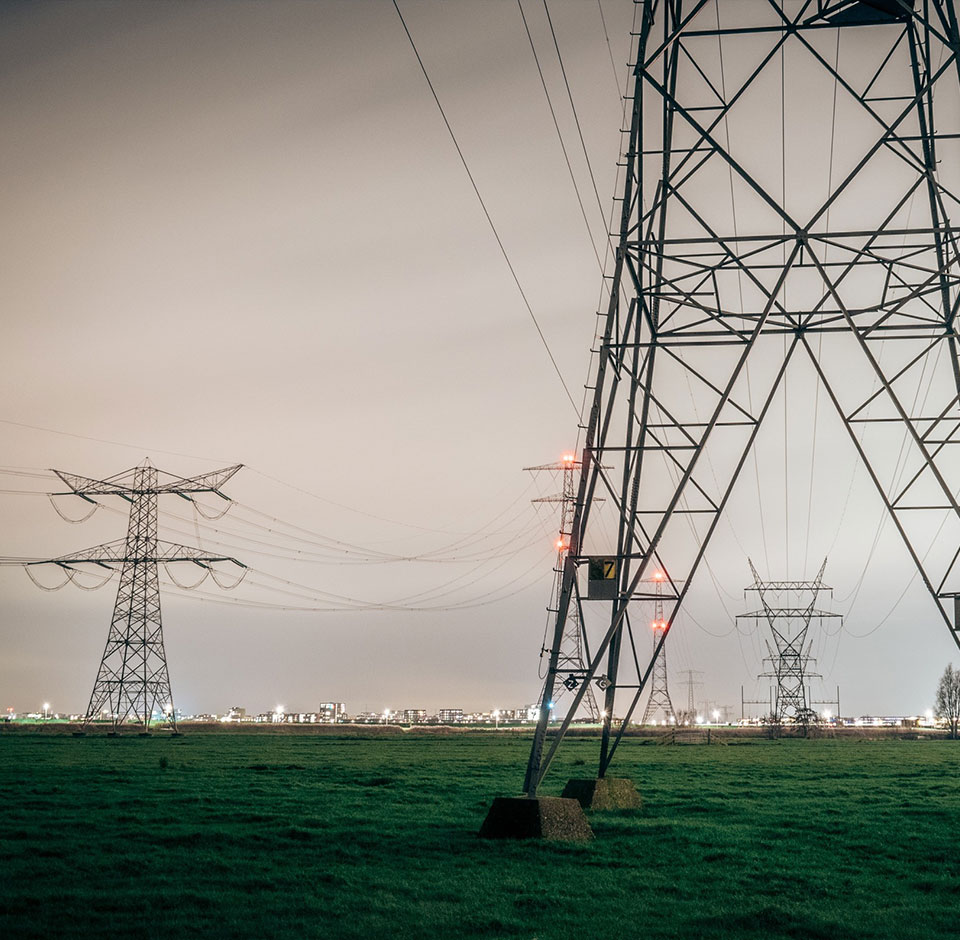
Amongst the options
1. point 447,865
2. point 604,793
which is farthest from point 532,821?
point 604,793

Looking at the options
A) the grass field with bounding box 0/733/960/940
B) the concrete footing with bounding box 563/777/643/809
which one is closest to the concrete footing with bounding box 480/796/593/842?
the grass field with bounding box 0/733/960/940

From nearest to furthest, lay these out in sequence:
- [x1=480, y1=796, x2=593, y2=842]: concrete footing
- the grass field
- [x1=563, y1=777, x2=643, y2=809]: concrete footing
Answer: the grass field < [x1=480, y1=796, x2=593, y2=842]: concrete footing < [x1=563, y1=777, x2=643, y2=809]: concrete footing

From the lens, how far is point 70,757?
4578 centimetres

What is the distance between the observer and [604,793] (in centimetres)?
2311

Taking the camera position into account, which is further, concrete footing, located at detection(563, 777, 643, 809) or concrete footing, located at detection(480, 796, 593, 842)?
concrete footing, located at detection(563, 777, 643, 809)

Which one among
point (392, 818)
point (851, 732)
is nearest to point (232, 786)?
point (392, 818)

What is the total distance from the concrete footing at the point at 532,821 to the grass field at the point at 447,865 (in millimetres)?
417

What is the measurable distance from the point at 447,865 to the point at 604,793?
8304 millimetres

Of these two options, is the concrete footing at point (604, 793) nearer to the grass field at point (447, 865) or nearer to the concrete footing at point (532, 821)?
the grass field at point (447, 865)

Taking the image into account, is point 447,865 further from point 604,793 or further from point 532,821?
point 604,793

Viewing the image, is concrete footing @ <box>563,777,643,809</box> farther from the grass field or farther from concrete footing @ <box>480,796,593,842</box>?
concrete footing @ <box>480,796,593,842</box>

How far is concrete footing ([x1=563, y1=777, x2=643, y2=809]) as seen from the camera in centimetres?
2283

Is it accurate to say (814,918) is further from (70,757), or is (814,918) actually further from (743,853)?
(70,757)

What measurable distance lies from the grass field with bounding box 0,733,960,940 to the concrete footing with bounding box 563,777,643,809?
0.49 meters
